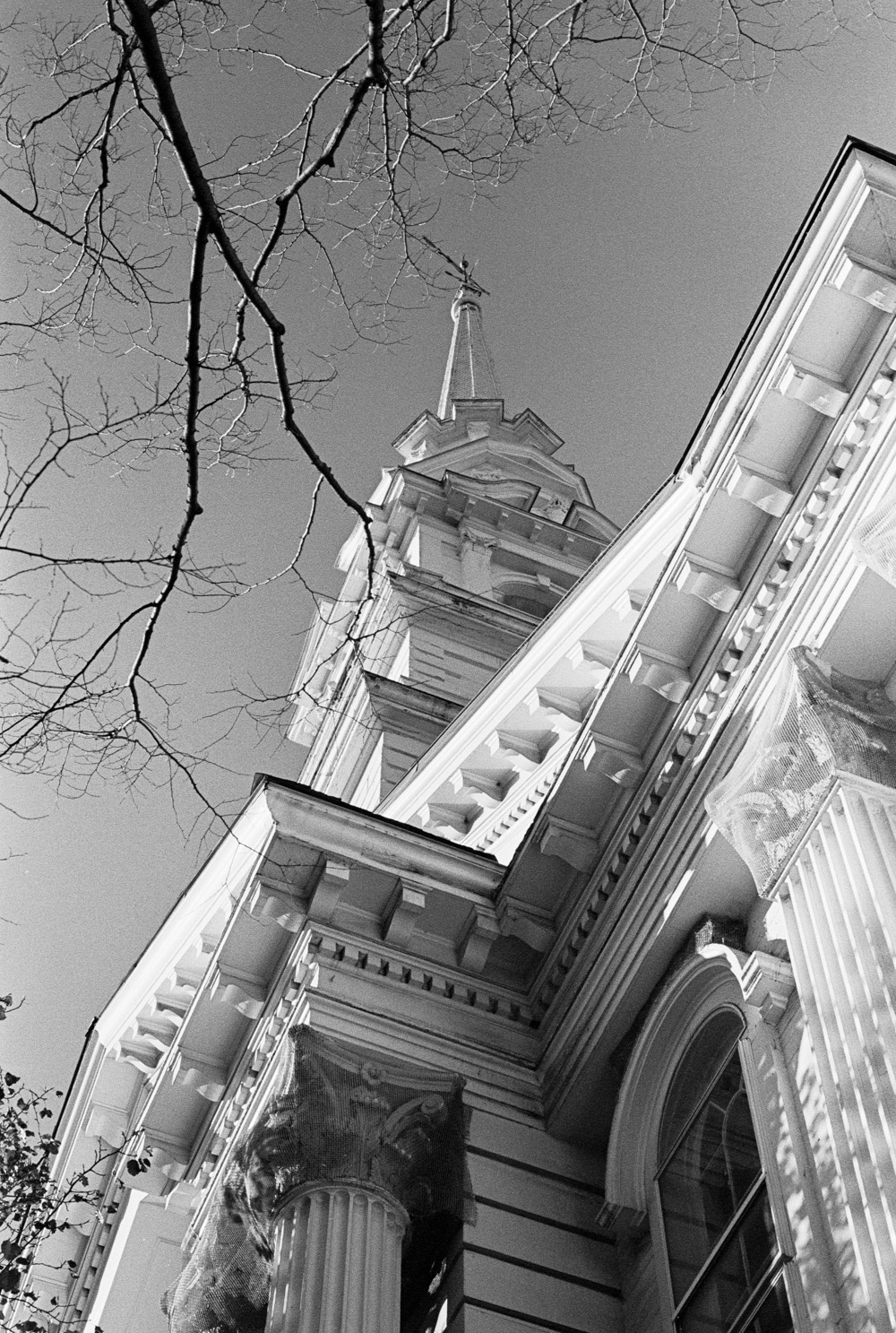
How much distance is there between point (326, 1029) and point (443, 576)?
70.6ft

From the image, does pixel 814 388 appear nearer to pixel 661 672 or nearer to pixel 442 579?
pixel 661 672

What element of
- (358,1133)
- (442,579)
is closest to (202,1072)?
(358,1133)

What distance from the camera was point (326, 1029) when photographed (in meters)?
11.9

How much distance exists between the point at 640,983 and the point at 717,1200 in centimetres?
172

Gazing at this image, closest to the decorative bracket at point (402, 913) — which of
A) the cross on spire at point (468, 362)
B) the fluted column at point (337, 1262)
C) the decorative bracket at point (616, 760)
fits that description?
the decorative bracket at point (616, 760)

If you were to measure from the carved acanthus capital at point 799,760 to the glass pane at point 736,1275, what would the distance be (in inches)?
75.6

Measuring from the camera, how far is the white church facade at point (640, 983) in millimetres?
9219

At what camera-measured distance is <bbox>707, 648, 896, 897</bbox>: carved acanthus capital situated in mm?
9531

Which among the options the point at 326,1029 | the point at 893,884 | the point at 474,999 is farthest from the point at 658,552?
the point at 893,884

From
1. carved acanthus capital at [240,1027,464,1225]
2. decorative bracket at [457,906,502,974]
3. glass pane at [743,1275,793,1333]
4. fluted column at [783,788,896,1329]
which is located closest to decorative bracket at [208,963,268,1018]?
carved acanthus capital at [240,1027,464,1225]

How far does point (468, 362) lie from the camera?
187 feet

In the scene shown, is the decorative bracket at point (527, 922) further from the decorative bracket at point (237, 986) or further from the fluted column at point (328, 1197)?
the decorative bracket at point (237, 986)

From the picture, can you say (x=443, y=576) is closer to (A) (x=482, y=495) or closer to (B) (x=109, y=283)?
(A) (x=482, y=495)

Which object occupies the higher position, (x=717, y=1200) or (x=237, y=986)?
(x=237, y=986)
